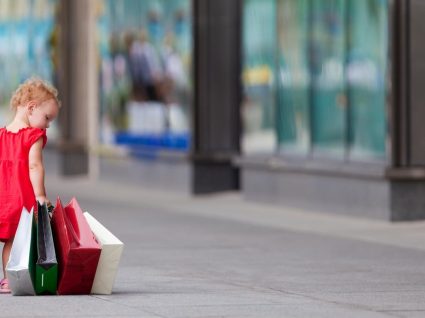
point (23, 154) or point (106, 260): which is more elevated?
point (23, 154)

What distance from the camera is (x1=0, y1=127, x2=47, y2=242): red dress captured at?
35.2ft

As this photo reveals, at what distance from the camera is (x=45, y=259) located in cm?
1046

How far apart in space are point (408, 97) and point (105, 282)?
25.8 feet

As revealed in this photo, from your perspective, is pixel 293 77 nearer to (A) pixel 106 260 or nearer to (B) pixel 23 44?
(A) pixel 106 260

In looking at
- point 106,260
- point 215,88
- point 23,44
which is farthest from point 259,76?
point 106,260

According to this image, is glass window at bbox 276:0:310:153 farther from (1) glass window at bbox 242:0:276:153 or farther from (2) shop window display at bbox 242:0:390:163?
(1) glass window at bbox 242:0:276:153

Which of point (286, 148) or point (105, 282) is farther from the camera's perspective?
point (286, 148)

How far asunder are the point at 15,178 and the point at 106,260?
2.74ft

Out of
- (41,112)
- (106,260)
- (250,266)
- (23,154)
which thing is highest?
(41,112)

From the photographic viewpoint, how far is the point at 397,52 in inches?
703

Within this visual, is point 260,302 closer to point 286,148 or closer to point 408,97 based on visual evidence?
point 408,97

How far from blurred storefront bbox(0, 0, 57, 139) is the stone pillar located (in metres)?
0.76

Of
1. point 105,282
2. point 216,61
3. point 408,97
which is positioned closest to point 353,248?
point 408,97

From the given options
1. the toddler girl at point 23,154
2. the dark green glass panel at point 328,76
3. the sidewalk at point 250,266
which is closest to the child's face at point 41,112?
the toddler girl at point 23,154
